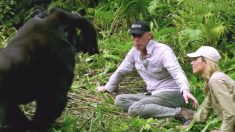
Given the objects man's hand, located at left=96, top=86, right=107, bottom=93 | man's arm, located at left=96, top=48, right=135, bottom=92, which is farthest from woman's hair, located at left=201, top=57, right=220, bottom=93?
man's hand, located at left=96, top=86, right=107, bottom=93

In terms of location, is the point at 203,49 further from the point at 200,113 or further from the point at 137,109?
the point at 137,109

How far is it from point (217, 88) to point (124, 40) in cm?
457

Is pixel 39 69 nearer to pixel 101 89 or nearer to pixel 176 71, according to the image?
pixel 176 71

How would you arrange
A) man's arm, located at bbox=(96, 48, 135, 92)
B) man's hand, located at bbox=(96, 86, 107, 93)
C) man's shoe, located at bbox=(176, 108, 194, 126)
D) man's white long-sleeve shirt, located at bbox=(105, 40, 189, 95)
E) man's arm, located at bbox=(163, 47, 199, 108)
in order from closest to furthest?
man's arm, located at bbox=(163, 47, 199, 108) → man's shoe, located at bbox=(176, 108, 194, 126) → man's white long-sleeve shirt, located at bbox=(105, 40, 189, 95) → man's arm, located at bbox=(96, 48, 135, 92) → man's hand, located at bbox=(96, 86, 107, 93)

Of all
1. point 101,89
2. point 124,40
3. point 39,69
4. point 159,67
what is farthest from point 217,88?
point 124,40

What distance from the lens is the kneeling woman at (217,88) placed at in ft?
16.7

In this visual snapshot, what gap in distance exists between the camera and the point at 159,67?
6.93 m

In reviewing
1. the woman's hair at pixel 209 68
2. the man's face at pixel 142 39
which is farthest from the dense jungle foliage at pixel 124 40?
the woman's hair at pixel 209 68

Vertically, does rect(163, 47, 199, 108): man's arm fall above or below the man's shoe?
above

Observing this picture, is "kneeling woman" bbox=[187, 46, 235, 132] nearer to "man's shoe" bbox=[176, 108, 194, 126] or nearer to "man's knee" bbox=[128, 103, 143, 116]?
"man's shoe" bbox=[176, 108, 194, 126]

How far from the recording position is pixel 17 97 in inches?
218

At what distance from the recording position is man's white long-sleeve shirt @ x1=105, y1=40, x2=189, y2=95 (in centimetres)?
673

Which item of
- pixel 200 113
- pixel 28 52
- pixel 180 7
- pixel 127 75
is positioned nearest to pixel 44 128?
pixel 28 52

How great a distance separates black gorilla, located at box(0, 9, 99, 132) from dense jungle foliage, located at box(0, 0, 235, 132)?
0.45 metres
